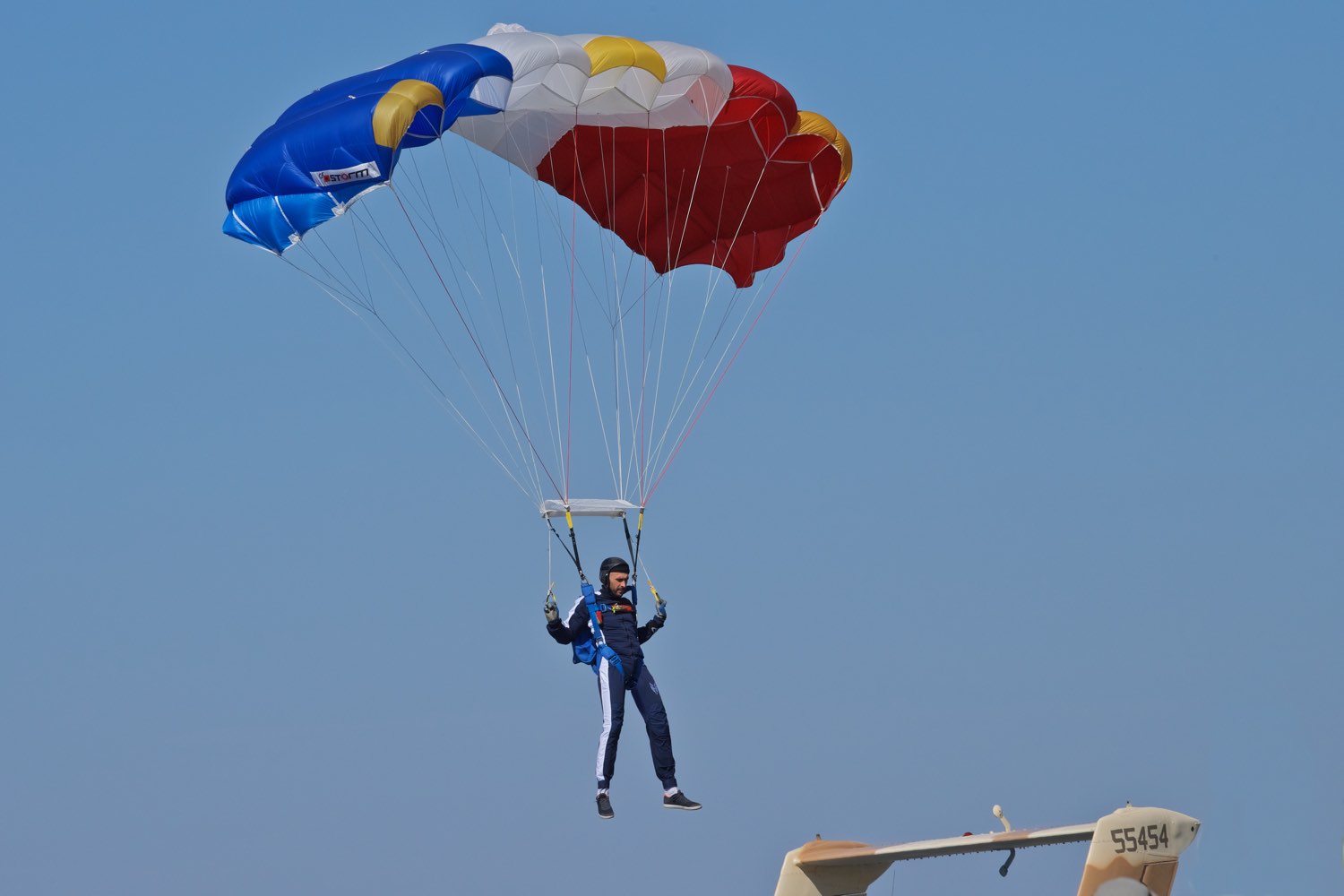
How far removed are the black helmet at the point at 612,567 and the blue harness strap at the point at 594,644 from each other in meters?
0.18

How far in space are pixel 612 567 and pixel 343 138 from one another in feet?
14.6

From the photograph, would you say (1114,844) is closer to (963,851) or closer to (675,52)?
(963,851)

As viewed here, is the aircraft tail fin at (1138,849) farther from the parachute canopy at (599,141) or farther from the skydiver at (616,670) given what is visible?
the parachute canopy at (599,141)

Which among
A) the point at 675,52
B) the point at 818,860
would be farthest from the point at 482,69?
the point at 818,860

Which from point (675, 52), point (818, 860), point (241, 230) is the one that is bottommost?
point (818, 860)

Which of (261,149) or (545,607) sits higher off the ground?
(261,149)

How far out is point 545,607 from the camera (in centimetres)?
2045

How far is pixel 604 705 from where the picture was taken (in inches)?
826

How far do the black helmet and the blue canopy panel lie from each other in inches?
154

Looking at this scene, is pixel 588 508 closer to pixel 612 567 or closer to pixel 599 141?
pixel 612 567

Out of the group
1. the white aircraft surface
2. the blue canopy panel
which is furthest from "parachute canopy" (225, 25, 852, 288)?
the white aircraft surface

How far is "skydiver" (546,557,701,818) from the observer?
21.0 meters

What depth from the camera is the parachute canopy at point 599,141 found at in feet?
71.6

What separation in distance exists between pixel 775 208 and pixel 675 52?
291 centimetres
